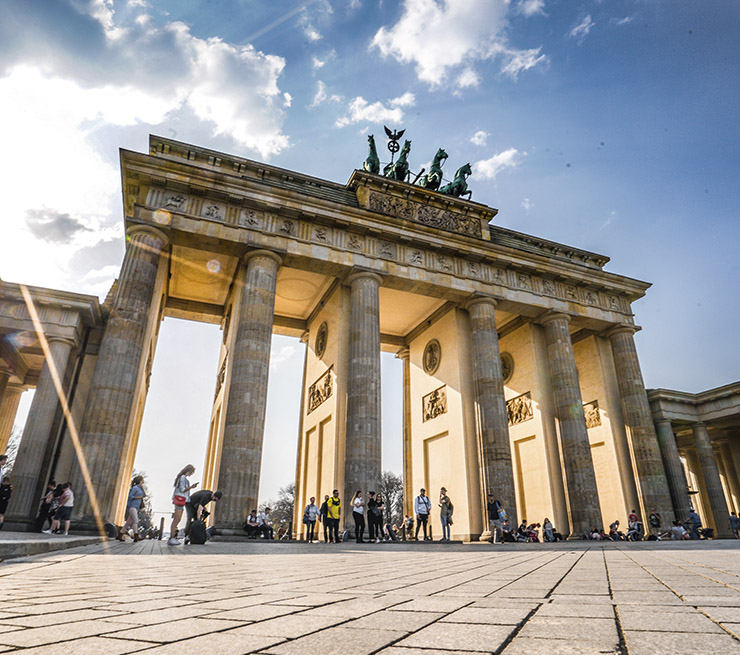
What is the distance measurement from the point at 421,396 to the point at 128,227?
15325 millimetres

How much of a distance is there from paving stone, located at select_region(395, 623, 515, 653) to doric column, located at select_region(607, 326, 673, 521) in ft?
78.1

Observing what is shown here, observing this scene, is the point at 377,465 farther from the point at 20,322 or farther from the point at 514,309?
the point at 20,322

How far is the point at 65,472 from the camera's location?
647 inches

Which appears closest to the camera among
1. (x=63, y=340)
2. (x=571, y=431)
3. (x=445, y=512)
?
(x=445, y=512)

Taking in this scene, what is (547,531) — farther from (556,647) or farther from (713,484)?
(556,647)

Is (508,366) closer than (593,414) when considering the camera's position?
No

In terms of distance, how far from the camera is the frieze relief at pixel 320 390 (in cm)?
2016

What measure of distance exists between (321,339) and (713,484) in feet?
76.5

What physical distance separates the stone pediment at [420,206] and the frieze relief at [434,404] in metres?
7.48

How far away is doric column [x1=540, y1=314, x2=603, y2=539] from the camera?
1970 centimetres

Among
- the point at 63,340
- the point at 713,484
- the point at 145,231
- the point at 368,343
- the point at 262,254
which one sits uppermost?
the point at 145,231

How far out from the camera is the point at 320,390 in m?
21.3

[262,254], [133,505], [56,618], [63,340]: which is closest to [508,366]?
[262,254]

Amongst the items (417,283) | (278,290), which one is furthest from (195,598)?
(278,290)
